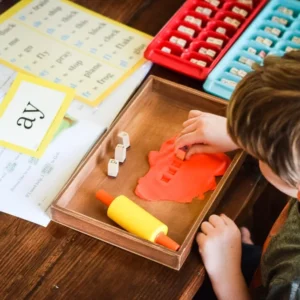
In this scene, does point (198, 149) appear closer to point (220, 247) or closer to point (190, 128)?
point (190, 128)

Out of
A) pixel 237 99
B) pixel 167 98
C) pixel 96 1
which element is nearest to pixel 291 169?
pixel 237 99

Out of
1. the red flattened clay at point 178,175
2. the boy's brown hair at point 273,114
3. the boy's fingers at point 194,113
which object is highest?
the boy's brown hair at point 273,114

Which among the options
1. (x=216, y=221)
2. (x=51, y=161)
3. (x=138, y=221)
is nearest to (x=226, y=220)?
(x=216, y=221)

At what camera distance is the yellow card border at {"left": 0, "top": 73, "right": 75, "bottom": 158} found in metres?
0.86

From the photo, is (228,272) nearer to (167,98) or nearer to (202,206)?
(202,206)

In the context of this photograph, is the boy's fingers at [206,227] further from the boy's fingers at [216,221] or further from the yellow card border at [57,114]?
the yellow card border at [57,114]

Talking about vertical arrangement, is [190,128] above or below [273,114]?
below

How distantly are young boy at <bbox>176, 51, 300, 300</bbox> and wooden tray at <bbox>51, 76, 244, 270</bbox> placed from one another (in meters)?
0.03

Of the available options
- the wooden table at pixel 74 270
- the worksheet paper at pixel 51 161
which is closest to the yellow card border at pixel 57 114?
the worksheet paper at pixel 51 161

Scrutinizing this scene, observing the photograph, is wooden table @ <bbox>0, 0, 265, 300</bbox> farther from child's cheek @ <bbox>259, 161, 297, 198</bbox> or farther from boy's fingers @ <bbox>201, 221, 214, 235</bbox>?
child's cheek @ <bbox>259, 161, 297, 198</bbox>

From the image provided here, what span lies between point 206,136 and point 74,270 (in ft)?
0.88

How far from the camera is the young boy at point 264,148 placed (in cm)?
62

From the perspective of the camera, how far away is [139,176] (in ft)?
2.74

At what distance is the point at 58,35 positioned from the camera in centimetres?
104
